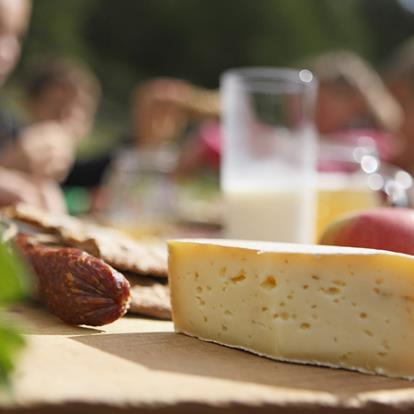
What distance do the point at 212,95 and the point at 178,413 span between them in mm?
2693

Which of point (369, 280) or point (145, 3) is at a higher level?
point (145, 3)

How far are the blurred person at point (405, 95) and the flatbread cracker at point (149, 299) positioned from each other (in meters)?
1.76

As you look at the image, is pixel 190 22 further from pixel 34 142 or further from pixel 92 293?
pixel 92 293

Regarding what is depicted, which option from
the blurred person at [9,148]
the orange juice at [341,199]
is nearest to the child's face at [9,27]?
the blurred person at [9,148]

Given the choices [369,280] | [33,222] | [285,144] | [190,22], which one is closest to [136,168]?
[285,144]

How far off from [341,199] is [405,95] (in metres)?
1.47

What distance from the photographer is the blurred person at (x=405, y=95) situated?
8.21 ft

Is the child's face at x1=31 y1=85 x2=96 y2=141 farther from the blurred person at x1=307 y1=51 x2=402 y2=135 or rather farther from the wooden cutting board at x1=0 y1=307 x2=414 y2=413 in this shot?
the wooden cutting board at x1=0 y1=307 x2=414 y2=413

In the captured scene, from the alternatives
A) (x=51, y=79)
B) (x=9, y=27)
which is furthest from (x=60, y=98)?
(x=9, y=27)

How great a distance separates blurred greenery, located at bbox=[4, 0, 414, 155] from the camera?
12312mm

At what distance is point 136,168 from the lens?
1.90m

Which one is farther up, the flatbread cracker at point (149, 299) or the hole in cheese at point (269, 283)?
the hole in cheese at point (269, 283)

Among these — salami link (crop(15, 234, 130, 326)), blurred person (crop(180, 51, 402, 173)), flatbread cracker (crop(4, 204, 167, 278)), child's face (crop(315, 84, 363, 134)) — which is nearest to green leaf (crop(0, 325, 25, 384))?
salami link (crop(15, 234, 130, 326))

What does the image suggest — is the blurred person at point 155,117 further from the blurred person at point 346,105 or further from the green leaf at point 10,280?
the green leaf at point 10,280
